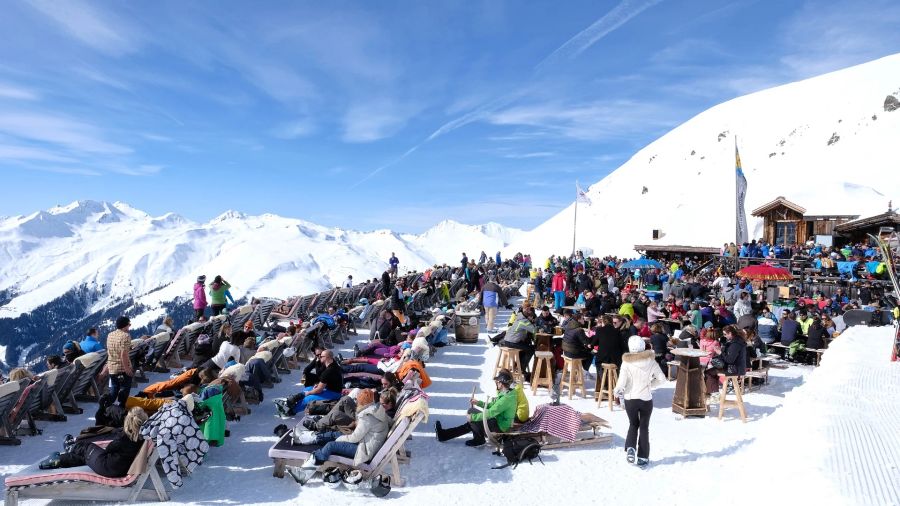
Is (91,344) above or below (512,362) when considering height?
above

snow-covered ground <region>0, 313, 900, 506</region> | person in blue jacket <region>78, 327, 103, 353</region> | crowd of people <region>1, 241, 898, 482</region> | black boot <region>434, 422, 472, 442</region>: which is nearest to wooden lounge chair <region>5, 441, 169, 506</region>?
crowd of people <region>1, 241, 898, 482</region>

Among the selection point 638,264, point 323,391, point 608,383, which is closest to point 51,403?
point 323,391

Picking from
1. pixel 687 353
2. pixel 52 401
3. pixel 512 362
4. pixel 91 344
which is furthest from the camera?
pixel 512 362

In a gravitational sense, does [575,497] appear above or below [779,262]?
below

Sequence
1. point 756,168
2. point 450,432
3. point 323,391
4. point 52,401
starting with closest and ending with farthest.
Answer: point 450,432, point 52,401, point 323,391, point 756,168

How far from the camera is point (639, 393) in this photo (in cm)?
629

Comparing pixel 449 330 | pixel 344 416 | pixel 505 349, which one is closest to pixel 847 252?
pixel 449 330

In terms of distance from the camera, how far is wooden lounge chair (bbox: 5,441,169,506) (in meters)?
5.16

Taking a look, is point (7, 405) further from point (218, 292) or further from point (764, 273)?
point (764, 273)

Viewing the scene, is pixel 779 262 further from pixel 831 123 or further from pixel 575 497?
pixel 831 123

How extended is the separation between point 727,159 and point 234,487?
215ft

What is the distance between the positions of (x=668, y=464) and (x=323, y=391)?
14.8ft

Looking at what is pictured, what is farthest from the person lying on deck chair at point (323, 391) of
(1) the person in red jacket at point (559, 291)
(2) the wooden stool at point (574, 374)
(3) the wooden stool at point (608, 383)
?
(1) the person in red jacket at point (559, 291)

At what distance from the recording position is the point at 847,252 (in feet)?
76.9
